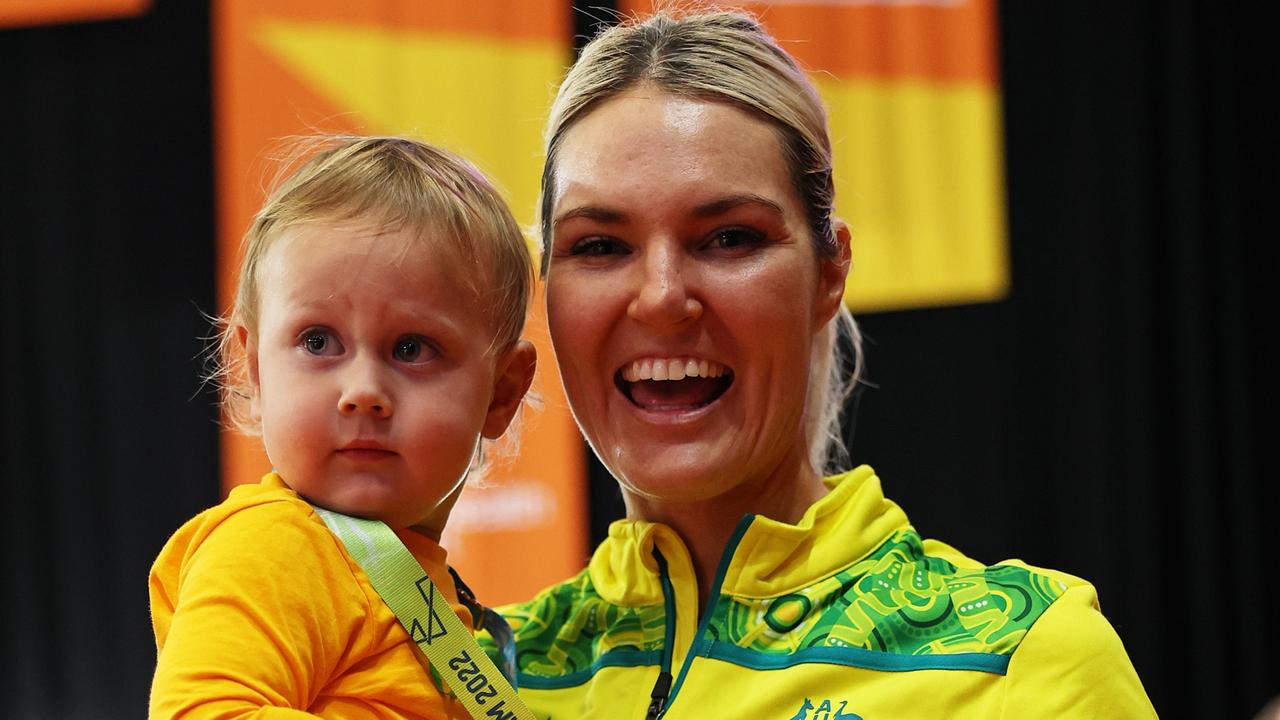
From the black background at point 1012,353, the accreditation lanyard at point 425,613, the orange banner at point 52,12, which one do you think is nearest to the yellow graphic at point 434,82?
the black background at point 1012,353

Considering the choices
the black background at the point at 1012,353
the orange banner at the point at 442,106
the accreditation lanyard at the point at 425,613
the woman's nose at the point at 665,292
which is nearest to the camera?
the accreditation lanyard at the point at 425,613

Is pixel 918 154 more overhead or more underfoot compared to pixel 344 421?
more overhead

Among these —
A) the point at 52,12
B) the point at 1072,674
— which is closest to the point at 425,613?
the point at 1072,674

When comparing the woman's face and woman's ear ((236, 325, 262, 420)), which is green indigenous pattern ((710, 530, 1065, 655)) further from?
woman's ear ((236, 325, 262, 420))

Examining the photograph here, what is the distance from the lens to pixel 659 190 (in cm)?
163

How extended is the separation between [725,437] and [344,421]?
47cm

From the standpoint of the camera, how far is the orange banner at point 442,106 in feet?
18.4

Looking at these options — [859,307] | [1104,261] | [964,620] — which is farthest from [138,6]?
[964,620]

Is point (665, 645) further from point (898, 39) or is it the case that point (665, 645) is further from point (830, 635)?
point (898, 39)

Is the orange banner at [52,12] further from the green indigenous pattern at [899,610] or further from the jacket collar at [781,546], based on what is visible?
the green indigenous pattern at [899,610]

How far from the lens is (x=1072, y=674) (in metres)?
1.42

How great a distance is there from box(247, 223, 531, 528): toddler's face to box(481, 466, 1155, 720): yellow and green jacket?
0.37 meters

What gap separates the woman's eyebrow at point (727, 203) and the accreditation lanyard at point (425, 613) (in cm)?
52

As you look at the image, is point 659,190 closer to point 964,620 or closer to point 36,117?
point 964,620
